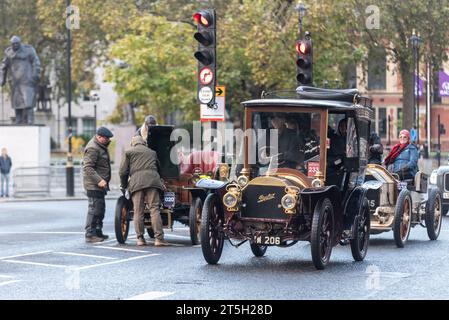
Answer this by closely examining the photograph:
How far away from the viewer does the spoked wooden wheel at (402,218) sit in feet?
61.0

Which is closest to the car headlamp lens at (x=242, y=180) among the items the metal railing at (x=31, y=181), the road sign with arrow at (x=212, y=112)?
the road sign with arrow at (x=212, y=112)

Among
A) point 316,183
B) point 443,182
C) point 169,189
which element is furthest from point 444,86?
point 316,183

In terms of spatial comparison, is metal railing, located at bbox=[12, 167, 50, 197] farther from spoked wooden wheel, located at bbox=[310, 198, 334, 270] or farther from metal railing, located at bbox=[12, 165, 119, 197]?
spoked wooden wheel, located at bbox=[310, 198, 334, 270]

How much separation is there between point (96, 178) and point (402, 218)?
4.79m

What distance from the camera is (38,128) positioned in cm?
3906

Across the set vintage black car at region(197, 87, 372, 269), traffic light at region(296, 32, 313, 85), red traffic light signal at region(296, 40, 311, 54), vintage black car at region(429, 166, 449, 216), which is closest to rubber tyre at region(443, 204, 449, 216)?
vintage black car at region(429, 166, 449, 216)

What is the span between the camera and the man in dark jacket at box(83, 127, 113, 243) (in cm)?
1903

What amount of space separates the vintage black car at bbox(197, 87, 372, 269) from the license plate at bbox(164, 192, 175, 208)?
331 centimetres

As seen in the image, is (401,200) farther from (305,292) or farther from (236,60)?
(236,60)

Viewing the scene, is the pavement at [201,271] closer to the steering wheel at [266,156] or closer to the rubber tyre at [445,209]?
the steering wheel at [266,156]

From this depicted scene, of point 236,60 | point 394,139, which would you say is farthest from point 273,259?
point 394,139

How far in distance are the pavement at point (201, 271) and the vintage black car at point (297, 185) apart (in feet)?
1.39

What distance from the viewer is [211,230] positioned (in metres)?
15.3
